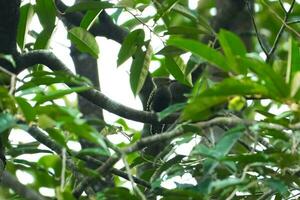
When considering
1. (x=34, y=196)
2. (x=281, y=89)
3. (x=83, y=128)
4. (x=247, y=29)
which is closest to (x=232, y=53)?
(x=281, y=89)

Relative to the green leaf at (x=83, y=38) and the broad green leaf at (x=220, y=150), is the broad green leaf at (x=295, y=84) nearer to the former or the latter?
the broad green leaf at (x=220, y=150)

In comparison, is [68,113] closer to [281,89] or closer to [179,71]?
[281,89]

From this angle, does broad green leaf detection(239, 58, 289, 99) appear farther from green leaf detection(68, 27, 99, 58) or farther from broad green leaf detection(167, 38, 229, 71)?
green leaf detection(68, 27, 99, 58)

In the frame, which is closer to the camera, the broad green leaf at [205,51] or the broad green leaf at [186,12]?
the broad green leaf at [205,51]

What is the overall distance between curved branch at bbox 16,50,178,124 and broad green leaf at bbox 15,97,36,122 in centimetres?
34

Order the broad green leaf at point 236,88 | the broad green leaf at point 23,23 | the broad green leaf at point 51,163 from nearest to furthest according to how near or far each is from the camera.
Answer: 1. the broad green leaf at point 236,88
2. the broad green leaf at point 51,163
3. the broad green leaf at point 23,23

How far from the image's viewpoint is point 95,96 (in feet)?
4.07

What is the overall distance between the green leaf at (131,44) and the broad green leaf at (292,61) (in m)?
0.43

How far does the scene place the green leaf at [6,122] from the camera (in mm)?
767

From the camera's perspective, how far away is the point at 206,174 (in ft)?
2.65

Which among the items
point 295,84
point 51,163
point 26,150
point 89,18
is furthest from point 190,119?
point 89,18

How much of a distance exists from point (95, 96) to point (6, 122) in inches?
18.5

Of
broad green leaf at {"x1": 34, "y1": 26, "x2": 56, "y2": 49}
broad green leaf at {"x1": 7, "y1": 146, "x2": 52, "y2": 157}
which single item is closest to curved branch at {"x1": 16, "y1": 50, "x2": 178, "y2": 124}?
broad green leaf at {"x1": 34, "y1": 26, "x2": 56, "y2": 49}

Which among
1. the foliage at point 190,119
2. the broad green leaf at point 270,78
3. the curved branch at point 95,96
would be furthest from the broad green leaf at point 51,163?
the broad green leaf at point 270,78
